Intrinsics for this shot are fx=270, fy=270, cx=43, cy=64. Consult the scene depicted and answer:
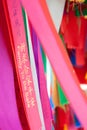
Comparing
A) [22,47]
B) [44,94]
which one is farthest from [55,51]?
[44,94]

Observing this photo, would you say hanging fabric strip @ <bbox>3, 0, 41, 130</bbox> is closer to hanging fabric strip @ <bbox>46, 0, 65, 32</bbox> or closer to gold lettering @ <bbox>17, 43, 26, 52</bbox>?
gold lettering @ <bbox>17, 43, 26, 52</bbox>

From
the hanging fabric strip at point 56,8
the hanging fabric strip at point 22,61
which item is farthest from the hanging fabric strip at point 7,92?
the hanging fabric strip at point 56,8

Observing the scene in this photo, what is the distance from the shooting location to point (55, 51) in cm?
40

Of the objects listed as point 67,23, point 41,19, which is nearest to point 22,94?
point 41,19

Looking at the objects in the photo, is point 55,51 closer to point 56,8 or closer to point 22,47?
point 22,47

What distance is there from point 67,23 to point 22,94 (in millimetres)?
547

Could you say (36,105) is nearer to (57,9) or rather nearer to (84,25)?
(57,9)

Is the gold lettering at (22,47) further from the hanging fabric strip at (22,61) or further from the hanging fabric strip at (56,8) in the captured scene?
the hanging fabric strip at (56,8)

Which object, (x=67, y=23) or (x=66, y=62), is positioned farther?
(x=67, y=23)

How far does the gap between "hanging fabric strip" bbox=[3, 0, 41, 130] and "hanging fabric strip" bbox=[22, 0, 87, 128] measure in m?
0.05

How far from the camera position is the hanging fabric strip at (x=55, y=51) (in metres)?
0.38

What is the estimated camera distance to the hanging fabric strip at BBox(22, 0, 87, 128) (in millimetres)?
376

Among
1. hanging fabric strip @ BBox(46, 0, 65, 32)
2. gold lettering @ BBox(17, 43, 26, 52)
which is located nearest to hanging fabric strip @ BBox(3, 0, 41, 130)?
gold lettering @ BBox(17, 43, 26, 52)

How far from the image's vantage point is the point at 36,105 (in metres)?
0.49
